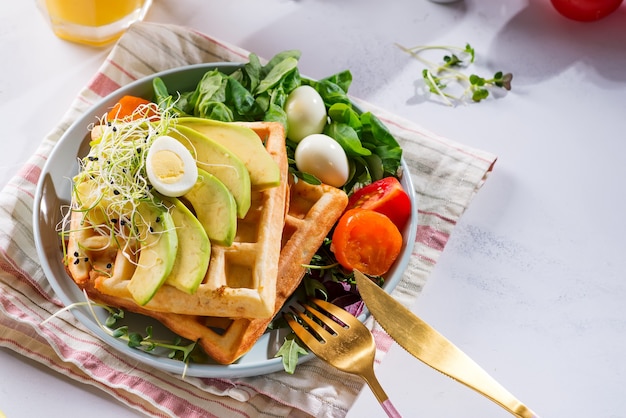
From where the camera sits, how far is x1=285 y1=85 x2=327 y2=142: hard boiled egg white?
2.29 metres

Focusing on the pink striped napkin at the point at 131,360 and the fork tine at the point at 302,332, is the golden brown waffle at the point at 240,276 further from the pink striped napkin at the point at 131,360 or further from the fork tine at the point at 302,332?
the pink striped napkin at the point at 131,360

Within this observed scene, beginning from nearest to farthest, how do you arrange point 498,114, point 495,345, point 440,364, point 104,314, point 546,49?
point 440,364
point 104,314
point 495,345
point 498,114
point 546,49

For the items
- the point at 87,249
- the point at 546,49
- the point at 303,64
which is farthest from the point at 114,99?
the point at 546,49

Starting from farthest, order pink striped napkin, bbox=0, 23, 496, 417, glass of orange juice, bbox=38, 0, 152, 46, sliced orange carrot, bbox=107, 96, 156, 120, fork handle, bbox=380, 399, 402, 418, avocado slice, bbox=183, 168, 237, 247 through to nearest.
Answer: glass of orange juice, bbox=38, 0, 152, 46 → sliced orange carrot, bbox=107, 96, 156, 120 → pink striped napkin, bbox=0, 23, 496, 417 → avocado slice, bbox=183, 168, 237, 247 → fork handle, bbox=380, 399, 402, 418

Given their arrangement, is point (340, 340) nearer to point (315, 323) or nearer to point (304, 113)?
point (315, 323)

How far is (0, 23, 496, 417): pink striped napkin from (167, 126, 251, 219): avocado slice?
0.49m

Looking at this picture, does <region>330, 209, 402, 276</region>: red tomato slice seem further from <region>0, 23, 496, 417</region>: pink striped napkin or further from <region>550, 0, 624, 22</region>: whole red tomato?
<region>550, 0, 624, 22</region>: whole red tomato

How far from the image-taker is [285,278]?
1994 millimetres

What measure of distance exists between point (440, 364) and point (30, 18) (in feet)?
6.96

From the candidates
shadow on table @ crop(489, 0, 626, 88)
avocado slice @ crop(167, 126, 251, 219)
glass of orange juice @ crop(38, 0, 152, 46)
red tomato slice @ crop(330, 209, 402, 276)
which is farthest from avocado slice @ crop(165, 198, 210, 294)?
shadow on table @ crop(489, 0, 626, 88)

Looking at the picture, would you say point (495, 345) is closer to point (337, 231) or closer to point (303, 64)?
point (337, 231)

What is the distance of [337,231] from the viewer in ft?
6.82

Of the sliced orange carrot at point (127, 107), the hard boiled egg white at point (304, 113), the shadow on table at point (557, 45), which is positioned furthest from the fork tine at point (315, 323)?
the shadow on table at point (557, 45)

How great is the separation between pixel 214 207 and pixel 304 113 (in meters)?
0.55
